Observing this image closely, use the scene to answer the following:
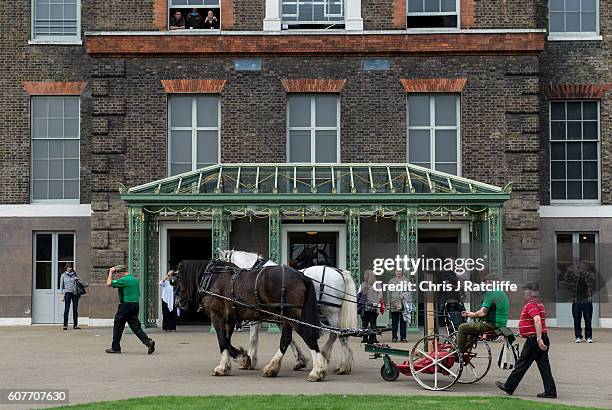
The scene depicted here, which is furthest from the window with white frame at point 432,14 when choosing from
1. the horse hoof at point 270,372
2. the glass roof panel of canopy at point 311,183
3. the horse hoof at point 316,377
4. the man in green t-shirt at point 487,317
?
the horse hoof at point 316,377

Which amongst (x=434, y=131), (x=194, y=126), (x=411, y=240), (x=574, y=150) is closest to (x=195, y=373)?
(x=411, y=240)

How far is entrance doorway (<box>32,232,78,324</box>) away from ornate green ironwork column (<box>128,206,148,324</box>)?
4097 millimetres

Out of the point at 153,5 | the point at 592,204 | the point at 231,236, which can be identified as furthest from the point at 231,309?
the point at 592,204

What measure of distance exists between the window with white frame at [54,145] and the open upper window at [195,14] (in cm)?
361

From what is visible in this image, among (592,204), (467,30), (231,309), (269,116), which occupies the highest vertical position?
(467,30)

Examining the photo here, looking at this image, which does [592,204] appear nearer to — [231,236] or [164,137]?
[231,236]

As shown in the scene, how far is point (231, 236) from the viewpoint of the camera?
28422 mm

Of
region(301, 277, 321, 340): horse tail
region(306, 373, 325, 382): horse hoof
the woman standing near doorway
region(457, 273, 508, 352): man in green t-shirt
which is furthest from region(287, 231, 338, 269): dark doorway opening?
region(457, 273, 508, 352): man in green t-shirt

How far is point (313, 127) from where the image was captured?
2844 cm

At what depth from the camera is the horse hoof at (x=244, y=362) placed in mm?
17516

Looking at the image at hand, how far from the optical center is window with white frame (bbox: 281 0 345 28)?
28.4m

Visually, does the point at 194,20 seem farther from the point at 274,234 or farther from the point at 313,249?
the point at 313,249

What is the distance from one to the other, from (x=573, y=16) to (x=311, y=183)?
355 inches

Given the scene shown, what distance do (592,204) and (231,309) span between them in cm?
1506
